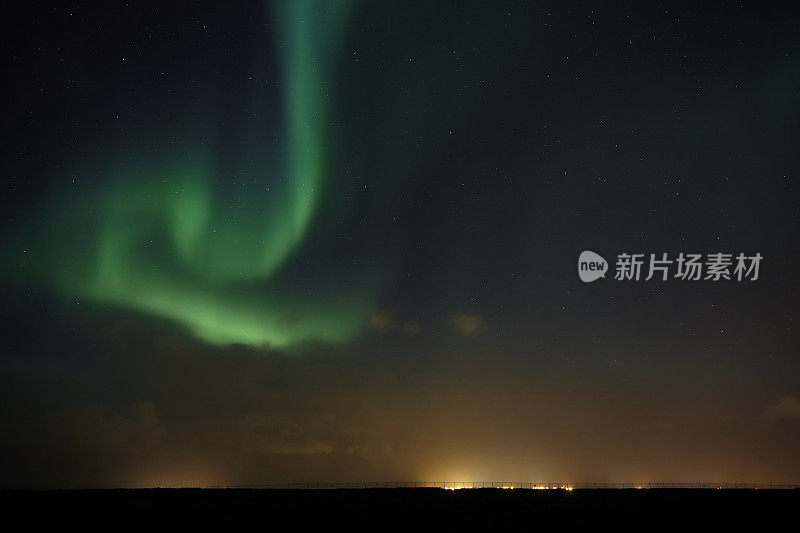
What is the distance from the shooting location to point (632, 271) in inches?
1969
